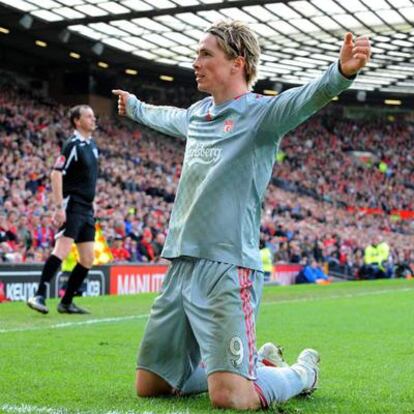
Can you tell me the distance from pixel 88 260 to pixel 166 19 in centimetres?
2039

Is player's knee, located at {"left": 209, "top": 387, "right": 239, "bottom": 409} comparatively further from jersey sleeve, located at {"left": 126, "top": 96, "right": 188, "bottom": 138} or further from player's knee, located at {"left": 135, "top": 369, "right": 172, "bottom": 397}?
jersey sleeve, located at {"left": 126, "top": 96, "right": 188, "bottom": 138}

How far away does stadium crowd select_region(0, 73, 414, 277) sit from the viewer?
70.1 ft

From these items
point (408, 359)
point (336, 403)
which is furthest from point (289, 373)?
point (408, 359)

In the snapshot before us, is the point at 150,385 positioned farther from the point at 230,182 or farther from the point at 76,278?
the point at 76,278

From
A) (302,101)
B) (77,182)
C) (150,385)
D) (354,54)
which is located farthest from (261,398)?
(77,182)

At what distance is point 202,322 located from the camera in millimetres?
4309

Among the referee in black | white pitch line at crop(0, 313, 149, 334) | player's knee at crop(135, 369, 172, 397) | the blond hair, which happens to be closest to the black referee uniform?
the referee in black

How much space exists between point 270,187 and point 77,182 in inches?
1200

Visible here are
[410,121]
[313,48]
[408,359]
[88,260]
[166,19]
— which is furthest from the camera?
[410,121]

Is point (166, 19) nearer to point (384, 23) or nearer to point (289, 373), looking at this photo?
point (384, 23)

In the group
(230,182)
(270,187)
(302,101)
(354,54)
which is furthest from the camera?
(270,187)

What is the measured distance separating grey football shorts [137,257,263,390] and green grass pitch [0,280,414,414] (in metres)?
0.19

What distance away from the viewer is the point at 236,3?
2639cm

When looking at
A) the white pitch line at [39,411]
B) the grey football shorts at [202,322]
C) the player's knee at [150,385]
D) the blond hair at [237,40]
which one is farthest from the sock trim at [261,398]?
the blond hair at [237,40]
